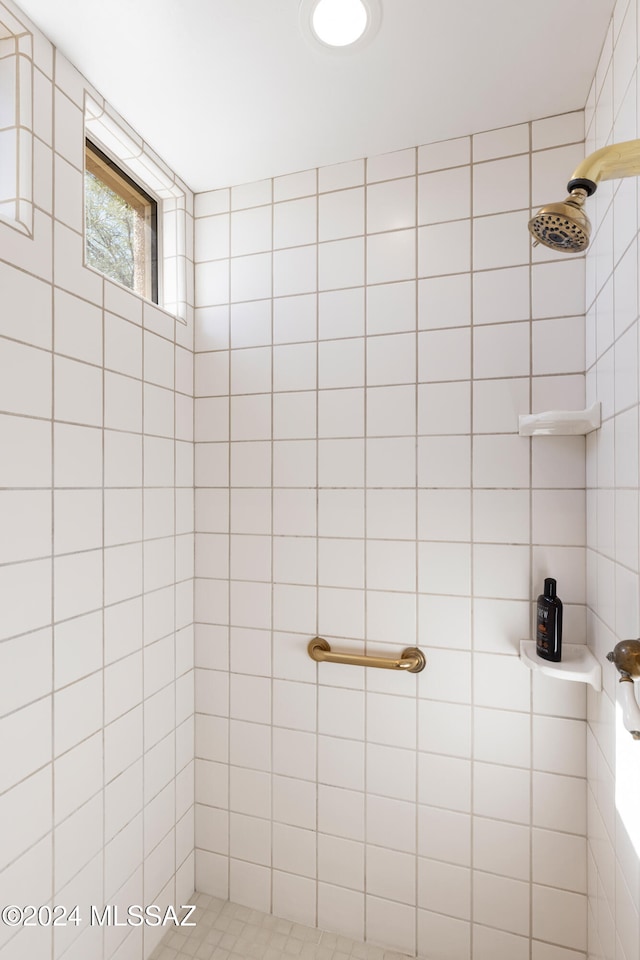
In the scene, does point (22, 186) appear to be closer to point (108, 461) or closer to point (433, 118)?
point (108, 461)

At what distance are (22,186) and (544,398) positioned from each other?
1337 millimetres

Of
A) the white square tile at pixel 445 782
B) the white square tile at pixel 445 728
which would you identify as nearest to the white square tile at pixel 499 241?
the white square tile at pixel 445 728

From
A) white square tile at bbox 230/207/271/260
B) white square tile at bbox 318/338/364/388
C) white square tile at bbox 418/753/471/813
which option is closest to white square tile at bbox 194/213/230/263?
white square tile at bbox 230/207/271/260

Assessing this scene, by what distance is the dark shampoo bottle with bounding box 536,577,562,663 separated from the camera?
49.8 inches

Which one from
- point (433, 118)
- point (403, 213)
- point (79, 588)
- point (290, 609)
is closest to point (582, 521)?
point (290, 609)

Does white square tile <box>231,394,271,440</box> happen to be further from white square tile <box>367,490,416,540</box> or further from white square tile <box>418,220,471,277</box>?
white square tile <box>418,220,471,277</box>

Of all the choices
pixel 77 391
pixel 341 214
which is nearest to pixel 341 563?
pixel 77 391

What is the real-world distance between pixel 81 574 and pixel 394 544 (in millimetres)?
834

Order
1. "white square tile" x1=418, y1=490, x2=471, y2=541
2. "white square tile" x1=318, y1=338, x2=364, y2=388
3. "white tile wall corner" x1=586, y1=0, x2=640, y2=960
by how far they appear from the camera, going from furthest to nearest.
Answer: "white square tile" x1=318, y1=338, x2=364, y2=388, "white square tile" x1=418, y1=490, x2=471, y2=541, "white tile wall corner" x1=586, y1=0, x2=640, y2=960

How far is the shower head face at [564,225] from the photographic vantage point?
71 centimetres

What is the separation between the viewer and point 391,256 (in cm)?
152

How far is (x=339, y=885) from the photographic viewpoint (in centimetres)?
154

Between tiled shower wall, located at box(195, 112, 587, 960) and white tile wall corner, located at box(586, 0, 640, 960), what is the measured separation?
0.34 feet

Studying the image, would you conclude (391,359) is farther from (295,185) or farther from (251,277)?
(295,185)
